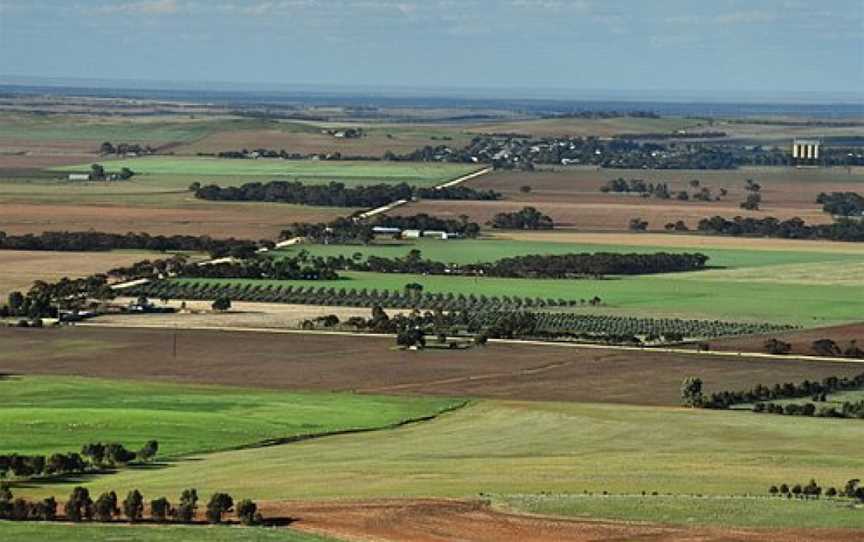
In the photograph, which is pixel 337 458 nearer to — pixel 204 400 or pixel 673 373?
pixel 204 400

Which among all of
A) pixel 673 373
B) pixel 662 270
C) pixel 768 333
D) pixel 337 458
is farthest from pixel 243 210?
pixel 337 458

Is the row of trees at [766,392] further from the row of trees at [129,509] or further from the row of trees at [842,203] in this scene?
the row of trees at [842,203]

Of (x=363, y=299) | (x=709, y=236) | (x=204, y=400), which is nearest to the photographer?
(x=204, y=400)

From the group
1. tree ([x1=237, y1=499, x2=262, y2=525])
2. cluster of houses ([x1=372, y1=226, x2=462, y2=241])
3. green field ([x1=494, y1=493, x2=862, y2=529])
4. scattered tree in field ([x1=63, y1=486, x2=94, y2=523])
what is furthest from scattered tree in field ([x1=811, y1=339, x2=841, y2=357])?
cluster of houses ([x1=372, y1=226, x2=462, y2=241])

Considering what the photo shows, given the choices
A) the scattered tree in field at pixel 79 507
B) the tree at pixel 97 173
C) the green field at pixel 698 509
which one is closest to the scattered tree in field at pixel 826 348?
the green field at pixel 698 509

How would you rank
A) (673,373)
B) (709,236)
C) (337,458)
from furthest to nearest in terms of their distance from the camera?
(709,236) < (673,373) < (337,458)

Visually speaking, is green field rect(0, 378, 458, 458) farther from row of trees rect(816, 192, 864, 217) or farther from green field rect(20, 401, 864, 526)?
row of trees rect(816, 192, 864, 217)

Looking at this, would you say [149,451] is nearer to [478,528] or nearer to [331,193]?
[478,528]
